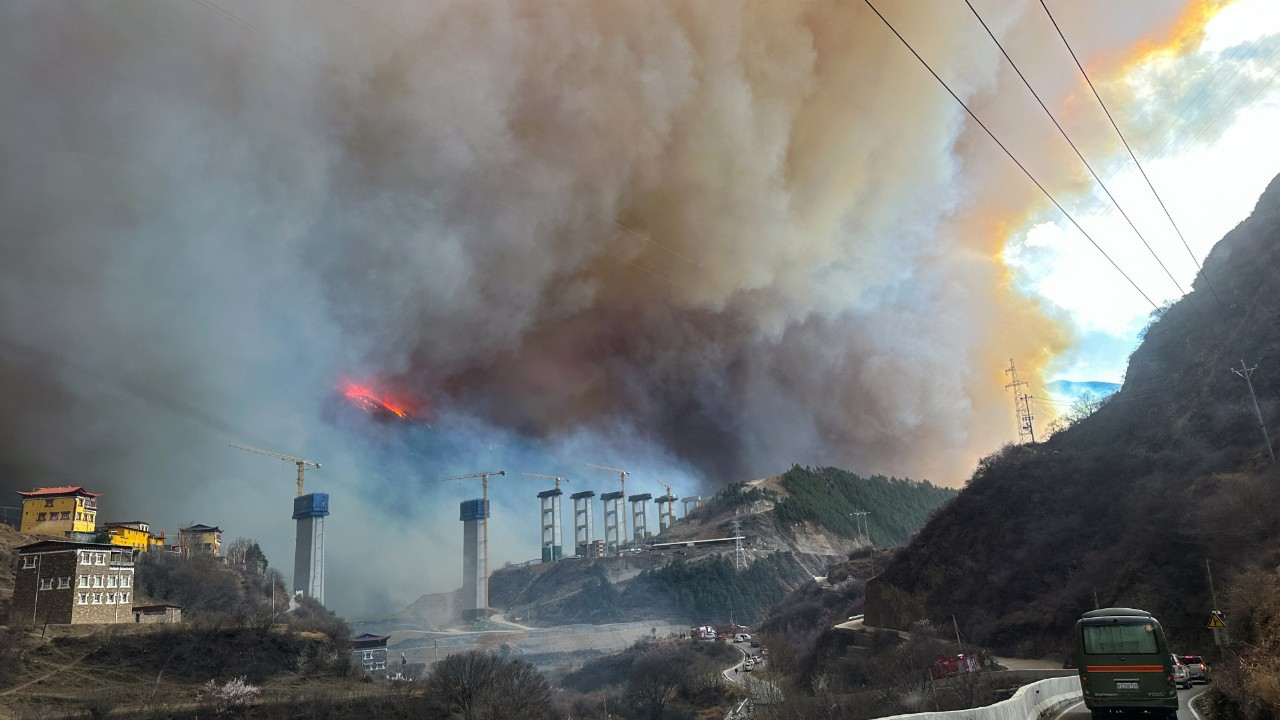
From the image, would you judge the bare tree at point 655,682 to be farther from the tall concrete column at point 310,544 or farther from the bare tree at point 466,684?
the tall concrete column at point 310,544

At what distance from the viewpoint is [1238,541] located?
4019cm

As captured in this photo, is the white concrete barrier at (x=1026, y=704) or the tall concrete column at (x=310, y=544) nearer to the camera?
the white concrete barrier at (x=1026, y=704)

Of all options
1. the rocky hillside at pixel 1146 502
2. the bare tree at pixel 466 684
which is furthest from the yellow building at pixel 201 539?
the rocky hillside at pixel 1146 502

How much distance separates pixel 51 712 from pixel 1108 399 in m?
85.9

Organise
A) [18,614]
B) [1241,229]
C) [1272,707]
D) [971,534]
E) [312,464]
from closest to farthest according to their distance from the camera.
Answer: [1272,707], [18,614], [1241,229], [971,534], [312,464]

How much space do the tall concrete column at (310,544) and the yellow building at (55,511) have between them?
155ft

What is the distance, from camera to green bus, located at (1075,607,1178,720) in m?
19.8

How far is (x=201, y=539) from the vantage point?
106m

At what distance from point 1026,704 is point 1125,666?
290 centimetres

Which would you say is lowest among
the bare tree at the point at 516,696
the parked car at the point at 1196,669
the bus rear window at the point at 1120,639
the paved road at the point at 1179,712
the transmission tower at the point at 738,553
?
the bare tree at the point at 516,696

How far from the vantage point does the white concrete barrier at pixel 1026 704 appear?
41.1 ft

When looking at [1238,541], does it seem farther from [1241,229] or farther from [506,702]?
[506,702]

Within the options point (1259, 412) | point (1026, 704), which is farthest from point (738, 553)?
point (1026, 704)

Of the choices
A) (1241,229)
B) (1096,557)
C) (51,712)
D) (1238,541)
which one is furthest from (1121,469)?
(51,712)
